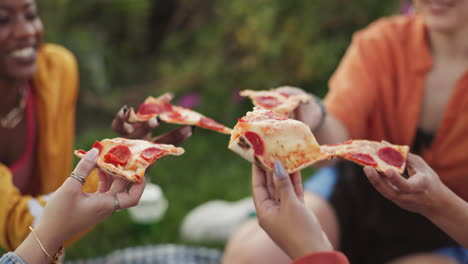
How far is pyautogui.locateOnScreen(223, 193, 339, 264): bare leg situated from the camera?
177 cm

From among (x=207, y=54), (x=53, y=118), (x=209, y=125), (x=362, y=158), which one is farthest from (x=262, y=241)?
(x=207, y=54)

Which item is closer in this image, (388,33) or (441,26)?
(441,26)

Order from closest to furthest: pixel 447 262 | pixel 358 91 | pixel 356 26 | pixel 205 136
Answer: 1. pixel 447 262
2. pixel 358 91
3. pixel 205 136
4. pixel 356 26

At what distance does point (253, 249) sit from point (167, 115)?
21.2 inches

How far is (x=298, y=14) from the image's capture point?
388cm

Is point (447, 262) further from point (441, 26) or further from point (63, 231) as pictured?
point (63, 231)

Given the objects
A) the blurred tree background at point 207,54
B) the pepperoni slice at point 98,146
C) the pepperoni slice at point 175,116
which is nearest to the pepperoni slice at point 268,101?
the pepperoni slice at point 175,116

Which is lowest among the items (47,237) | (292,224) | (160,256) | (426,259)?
(160,256)

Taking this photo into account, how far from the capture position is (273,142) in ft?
4.29

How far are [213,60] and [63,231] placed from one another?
112 inches

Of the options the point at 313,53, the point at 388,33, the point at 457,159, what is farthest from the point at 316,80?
the point at 457,159

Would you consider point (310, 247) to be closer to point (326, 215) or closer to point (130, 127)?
point (130, 127)

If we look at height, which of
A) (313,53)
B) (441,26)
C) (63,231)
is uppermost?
(441,26)

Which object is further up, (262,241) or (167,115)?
(167,115)
